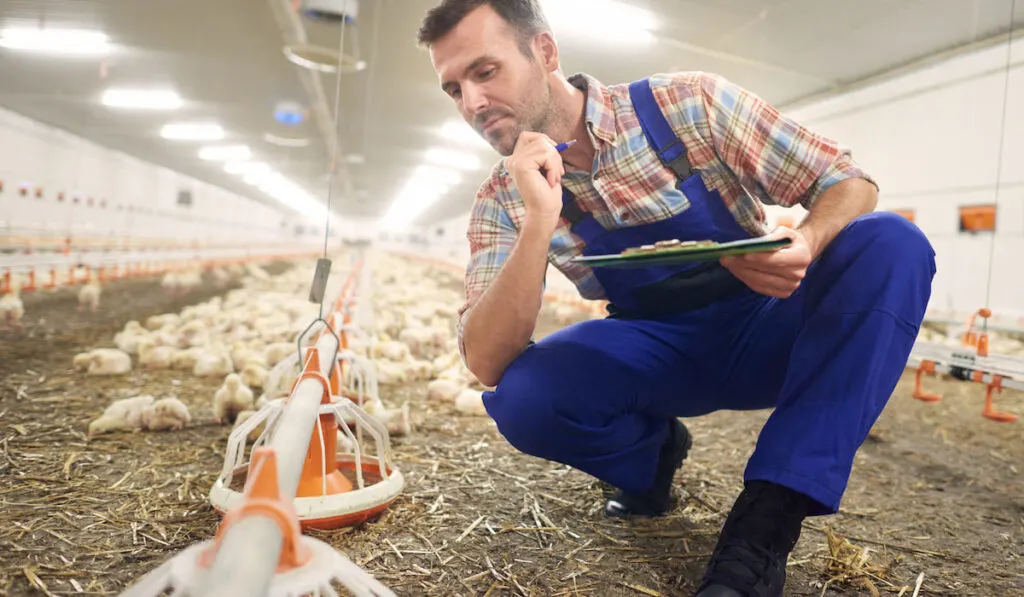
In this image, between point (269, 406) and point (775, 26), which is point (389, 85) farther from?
point (269, 406)

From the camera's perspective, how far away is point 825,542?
1179 millimetres

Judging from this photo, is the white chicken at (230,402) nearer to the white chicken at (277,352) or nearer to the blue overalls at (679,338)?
the white chicken at (277,352)

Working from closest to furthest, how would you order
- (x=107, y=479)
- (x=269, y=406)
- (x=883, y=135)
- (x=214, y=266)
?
(x=269, y=406) → (x=107, y=479) → (x=883, y=135) → (x=214, y=266)

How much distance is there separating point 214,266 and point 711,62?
23.7ft

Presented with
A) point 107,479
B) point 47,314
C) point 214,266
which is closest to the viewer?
point 107,479

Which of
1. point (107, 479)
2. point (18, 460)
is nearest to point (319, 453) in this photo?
point (107, 479)

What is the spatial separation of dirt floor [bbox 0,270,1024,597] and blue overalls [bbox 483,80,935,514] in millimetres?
195

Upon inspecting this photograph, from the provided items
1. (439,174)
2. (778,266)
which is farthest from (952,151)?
(439,174)

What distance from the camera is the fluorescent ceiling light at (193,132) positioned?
9.47 metres

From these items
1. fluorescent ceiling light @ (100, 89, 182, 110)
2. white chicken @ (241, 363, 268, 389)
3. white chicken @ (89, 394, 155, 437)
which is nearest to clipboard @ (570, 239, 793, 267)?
white chicken @ (89, 394, 155, 437)

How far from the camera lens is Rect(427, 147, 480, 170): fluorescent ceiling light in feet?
28.3

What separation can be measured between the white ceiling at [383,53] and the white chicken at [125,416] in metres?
1.98

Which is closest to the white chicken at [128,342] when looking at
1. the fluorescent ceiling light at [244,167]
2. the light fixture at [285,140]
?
the light fixture at [285,140]

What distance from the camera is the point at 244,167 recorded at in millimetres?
14094
